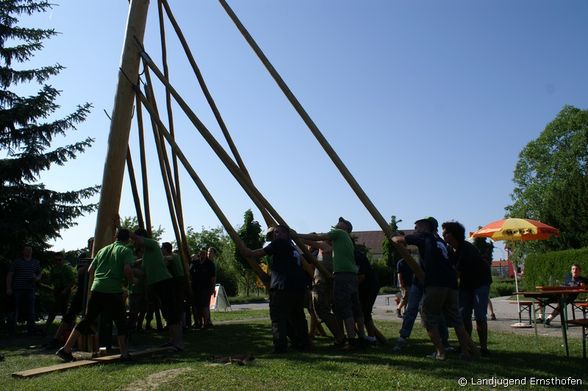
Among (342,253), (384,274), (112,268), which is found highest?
(342,253)

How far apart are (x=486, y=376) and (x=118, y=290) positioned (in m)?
4.28

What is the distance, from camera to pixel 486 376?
5.25 metres

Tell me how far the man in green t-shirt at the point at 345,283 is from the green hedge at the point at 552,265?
1564cm

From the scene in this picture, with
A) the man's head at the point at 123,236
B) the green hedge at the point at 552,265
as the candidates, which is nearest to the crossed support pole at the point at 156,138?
the man's head at the point at 123,236

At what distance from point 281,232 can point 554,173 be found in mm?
36673

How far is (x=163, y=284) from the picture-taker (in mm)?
7410

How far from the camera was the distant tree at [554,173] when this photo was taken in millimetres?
32812

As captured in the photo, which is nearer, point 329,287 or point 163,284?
point 163,284

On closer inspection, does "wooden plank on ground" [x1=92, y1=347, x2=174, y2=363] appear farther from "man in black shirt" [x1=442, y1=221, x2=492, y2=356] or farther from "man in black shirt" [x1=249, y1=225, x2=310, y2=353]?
"man in black shirt" [x1=442, y1=221, x2=492, y2=356]

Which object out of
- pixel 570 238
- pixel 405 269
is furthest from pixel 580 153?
pixel 405 269

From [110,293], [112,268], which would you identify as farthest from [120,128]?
[110,293]

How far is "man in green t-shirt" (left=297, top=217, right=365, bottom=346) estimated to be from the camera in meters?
7.15

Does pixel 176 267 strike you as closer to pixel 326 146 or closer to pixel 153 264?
pixel 153 264

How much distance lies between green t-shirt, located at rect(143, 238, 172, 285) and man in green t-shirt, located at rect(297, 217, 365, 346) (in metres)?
1.88
